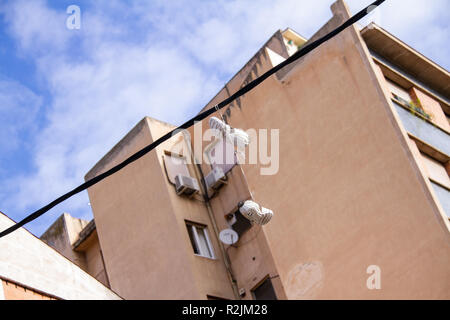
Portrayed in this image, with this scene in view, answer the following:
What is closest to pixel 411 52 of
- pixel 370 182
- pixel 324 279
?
pixel 370 182

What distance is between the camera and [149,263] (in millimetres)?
20328

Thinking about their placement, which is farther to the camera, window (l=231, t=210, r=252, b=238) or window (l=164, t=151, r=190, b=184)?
window (l=164, t=151, r=190, b=184)

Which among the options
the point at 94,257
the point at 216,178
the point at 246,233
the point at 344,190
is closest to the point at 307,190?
the point at 344,190

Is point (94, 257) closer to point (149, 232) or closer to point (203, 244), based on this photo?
point (149, 232)

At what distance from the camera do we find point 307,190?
1736 cm

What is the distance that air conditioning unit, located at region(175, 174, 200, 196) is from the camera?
67.6ft

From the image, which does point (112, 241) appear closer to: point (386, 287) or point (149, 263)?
point (149, 263)

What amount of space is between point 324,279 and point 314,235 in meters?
1.11

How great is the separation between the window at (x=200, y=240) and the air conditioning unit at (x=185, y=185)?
94 cm

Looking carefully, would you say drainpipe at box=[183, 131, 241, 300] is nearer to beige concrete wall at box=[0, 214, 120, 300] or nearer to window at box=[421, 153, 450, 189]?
window at box=[421, 153, 450, 189]

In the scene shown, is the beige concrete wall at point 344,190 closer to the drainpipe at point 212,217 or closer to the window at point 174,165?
the drainpipe at point 212,217

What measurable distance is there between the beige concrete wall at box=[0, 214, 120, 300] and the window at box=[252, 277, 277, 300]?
8877 mm

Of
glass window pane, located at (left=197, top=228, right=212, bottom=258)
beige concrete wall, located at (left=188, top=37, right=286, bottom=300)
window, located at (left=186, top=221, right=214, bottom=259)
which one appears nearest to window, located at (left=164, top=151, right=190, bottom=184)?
beige concrete wall, located at (left=188, top=37, right=286, bottom=300)

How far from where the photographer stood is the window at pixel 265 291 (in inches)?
753
